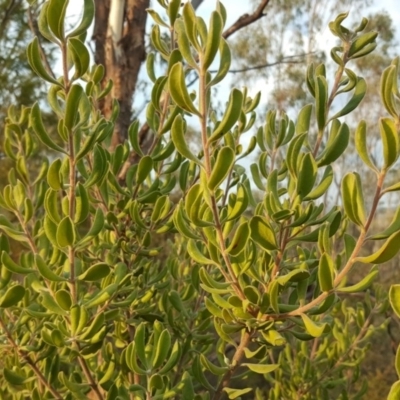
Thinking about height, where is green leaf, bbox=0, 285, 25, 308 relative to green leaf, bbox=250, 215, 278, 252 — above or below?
below

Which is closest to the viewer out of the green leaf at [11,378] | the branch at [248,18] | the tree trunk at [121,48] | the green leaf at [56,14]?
the green leaf at [56,14]

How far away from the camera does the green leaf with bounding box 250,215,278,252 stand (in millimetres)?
332

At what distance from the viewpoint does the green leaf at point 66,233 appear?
0.35m

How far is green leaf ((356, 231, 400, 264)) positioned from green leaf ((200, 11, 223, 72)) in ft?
0.45

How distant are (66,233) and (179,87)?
133 mm

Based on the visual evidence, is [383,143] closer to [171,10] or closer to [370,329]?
[171,10]

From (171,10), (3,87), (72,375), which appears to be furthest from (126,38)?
(3,87)

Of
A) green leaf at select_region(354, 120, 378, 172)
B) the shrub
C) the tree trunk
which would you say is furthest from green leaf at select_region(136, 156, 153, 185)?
the tree trunk

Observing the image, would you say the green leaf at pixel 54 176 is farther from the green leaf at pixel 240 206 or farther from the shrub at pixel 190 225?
the green leaf at pixel 240 206

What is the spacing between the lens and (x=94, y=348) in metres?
0.45

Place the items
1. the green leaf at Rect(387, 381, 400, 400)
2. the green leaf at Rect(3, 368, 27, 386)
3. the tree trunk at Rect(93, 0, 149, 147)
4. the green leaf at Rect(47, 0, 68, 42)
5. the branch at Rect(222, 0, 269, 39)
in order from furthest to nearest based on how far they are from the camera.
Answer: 1. the branch at Rect(222, 0, 269, 39)
2. the tree trunk at Rect(93, 0, 149, 147)
3. the green leaf at Rect(3, 368, 27, 386)
4. the green leaf at Rect(47, 0, 68, 42)
5. the green leaf at Rect(387, 381, 400, 400)

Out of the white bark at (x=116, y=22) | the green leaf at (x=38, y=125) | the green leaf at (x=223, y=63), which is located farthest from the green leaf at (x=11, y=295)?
the white bark at (x=116, y=22)

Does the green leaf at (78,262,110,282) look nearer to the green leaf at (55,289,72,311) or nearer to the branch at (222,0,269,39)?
the green leaf at (55,289,72,311)

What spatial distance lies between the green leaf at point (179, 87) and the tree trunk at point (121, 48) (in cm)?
62
